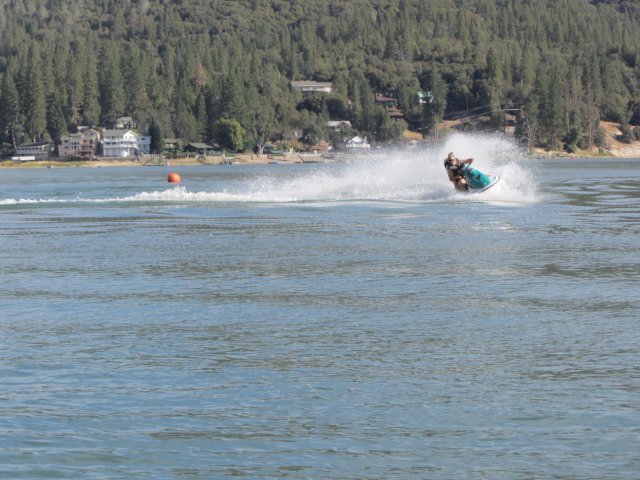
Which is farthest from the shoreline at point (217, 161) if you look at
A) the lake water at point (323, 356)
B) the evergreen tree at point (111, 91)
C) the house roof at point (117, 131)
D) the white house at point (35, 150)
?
the lake water at point (323, 356)

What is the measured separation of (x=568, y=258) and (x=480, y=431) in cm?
1582

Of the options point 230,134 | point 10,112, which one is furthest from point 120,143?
point 10,112

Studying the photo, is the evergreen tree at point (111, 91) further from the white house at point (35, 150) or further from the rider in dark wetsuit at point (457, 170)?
the rider in dark wetsuit at point (457, 170)

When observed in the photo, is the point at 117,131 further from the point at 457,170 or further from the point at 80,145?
the point at 457,170

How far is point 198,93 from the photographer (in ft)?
645

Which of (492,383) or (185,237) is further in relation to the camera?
(185,237)

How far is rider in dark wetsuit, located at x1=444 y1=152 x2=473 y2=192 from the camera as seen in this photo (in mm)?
42844

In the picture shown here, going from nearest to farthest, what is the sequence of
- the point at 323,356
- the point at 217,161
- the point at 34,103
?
the point at 323,356, the point at 217,161, the point at 34,103

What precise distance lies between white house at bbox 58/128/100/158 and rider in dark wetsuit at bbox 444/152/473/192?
14104 centimetres

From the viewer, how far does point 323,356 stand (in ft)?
51.7

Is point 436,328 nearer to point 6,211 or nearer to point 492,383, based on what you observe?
point 492,383

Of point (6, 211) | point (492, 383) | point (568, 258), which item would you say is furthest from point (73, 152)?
point (492, 383)

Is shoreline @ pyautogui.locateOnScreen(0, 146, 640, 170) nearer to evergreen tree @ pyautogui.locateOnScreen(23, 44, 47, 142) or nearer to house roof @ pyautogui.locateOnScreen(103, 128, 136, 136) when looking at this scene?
house roof @ pyautogui.locateOnScreen(103, 128, 136, 136)

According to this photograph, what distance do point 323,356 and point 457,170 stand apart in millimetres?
29546
